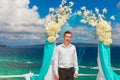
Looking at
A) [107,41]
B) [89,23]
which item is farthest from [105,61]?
[89,23]

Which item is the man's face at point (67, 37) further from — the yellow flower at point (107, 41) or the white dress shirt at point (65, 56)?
the yellow flower at point (107, 41)

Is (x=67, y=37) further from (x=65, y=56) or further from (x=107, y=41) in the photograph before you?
(x=107, y=41)

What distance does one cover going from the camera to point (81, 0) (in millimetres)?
43000

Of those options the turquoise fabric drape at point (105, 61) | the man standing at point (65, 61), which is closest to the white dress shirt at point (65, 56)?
the man standing at point (65, 61)

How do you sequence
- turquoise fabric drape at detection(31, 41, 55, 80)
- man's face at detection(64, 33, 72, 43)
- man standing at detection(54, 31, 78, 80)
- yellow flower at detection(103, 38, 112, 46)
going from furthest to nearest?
yellow flower at detection(103, 38, 112, 46) → turquoise fabric drape at detection(31, 41, 55, 80) → man standing at detection(54, 31, 78, 80) → man's face at detection(64, 33, 72, 43)

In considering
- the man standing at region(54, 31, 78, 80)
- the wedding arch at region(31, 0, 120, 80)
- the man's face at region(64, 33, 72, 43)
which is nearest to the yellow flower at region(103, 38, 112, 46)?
the wedding arch at region(31, 0, 120, 80)

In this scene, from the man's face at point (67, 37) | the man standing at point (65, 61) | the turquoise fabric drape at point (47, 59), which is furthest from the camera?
the turquoise fabric drape at point (47, 59)

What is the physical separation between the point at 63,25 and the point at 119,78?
53.2 inches

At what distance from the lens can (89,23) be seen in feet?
20.8

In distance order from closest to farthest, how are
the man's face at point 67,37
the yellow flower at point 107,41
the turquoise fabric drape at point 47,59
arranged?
the man's face at point 67,37 < the turquoise fabric drape at point 47,59 < the yellow flower at point 107,41

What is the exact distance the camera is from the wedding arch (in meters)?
5.99

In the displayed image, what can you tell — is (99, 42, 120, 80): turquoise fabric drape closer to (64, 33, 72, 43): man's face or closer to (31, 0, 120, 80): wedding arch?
(31, 0, 120, 80): wedding arch

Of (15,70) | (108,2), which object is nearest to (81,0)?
(108,2)

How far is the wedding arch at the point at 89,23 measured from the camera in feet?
19.7
